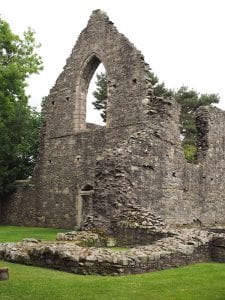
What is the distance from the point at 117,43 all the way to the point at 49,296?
1543 centimetres

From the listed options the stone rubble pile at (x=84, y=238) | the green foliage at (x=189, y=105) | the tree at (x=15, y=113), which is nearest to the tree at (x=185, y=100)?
the green foliage at (x=189, y=105)

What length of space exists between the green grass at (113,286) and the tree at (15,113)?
10.9 m

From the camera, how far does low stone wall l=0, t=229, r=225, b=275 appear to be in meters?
9.45

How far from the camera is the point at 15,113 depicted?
2855cm

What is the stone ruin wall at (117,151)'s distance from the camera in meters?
17.5

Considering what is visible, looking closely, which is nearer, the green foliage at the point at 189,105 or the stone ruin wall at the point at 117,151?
the stone ruin wall at the point at 117,151

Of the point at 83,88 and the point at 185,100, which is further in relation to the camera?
the point at 185,100

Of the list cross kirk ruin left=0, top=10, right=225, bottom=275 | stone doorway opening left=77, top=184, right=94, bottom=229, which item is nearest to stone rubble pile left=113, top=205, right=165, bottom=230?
cross kirk ruin left=0, top=10, right=225, bottom=275

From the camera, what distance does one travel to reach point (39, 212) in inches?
919

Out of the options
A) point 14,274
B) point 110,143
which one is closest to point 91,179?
point 110,143

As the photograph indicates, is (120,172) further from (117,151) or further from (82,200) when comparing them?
(82,200)

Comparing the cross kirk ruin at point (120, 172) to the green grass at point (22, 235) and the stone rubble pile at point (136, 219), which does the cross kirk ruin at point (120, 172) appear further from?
the green grass at point (22, 235)

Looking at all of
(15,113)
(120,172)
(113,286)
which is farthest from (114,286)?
(15,113)

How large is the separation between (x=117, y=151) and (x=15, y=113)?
13470 millimetres
